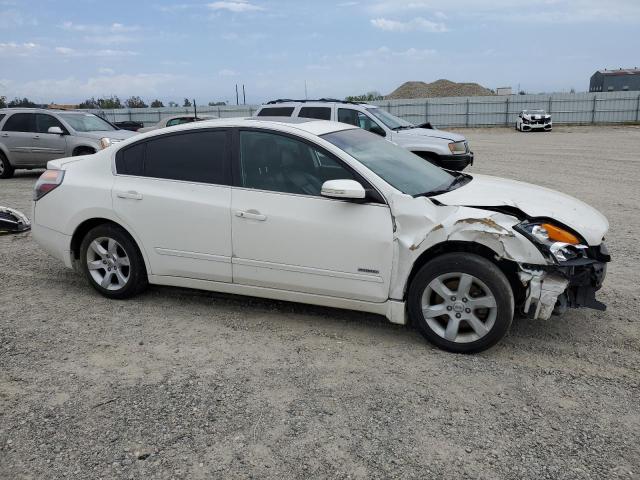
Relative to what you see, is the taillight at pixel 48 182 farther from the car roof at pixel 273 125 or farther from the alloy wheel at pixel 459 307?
the alloy wheel at pixel 459 307

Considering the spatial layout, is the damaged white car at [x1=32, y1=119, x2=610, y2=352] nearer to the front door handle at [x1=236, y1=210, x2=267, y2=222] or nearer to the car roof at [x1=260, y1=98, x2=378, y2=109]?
the front door handle at [x1=236, y1=210, x2=267, y2=222]

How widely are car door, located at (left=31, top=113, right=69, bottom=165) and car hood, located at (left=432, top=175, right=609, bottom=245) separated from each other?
1150 cm

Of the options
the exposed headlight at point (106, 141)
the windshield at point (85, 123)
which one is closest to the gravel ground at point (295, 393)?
the exposed headlight at point (106, 141)

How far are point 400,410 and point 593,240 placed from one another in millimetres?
1831

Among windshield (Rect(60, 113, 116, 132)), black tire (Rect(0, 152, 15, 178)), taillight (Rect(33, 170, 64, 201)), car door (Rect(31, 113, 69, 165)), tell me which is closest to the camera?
taillight (Rect(33, 170, 64, 201))

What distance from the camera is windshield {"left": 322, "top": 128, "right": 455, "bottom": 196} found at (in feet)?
14.5

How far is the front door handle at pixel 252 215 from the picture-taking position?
445cm

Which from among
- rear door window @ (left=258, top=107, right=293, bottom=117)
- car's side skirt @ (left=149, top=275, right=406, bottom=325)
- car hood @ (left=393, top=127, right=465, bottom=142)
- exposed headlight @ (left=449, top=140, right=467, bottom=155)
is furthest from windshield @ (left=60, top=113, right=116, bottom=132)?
car's side skirt @ (left=149, top=275, right=406, bottom=325)

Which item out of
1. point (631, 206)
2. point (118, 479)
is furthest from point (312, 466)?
point (631, 206)

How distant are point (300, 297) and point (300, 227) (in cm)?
58

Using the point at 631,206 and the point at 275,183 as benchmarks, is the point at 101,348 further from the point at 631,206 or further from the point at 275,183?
the point at 631,206

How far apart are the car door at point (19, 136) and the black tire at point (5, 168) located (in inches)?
6.7

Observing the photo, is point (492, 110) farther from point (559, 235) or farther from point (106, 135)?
point (559, 235)

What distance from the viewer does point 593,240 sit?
3963mm
